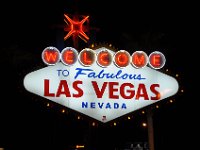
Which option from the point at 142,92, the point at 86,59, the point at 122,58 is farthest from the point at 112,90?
the point at 86,59

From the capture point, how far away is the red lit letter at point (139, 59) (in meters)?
17.7

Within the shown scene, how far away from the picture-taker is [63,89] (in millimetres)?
16797

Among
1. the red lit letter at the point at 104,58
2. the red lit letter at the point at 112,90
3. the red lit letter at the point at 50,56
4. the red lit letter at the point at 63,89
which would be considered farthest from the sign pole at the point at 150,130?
the red lit letter at the point at 50,56

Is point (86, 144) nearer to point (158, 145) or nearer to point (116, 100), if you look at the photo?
point (116, 100)

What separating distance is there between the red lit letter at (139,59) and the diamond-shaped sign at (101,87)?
0.61 feet

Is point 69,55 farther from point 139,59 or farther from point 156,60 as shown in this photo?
point 156,60

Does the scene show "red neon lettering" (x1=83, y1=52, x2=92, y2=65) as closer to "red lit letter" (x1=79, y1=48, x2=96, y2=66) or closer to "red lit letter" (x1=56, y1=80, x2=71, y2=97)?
"red lit letter" (x1=79, y1=48, x2=96, y2=66)

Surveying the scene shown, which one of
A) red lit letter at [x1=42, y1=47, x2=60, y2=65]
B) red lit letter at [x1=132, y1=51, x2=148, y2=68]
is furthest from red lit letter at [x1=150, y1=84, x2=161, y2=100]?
red lit letter at [x1=42, y1=47, x2=60, y2=65]

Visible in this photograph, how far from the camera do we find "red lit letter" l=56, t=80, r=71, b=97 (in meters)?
16.7

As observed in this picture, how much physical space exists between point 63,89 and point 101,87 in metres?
1.36

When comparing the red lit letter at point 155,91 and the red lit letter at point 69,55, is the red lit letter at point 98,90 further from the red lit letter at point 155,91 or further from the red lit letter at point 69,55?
the red lit letter at point 155,91

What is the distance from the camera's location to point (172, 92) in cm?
1759

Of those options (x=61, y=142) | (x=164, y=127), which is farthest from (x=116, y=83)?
(x=61, y=142)

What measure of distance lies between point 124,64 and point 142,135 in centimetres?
2234
